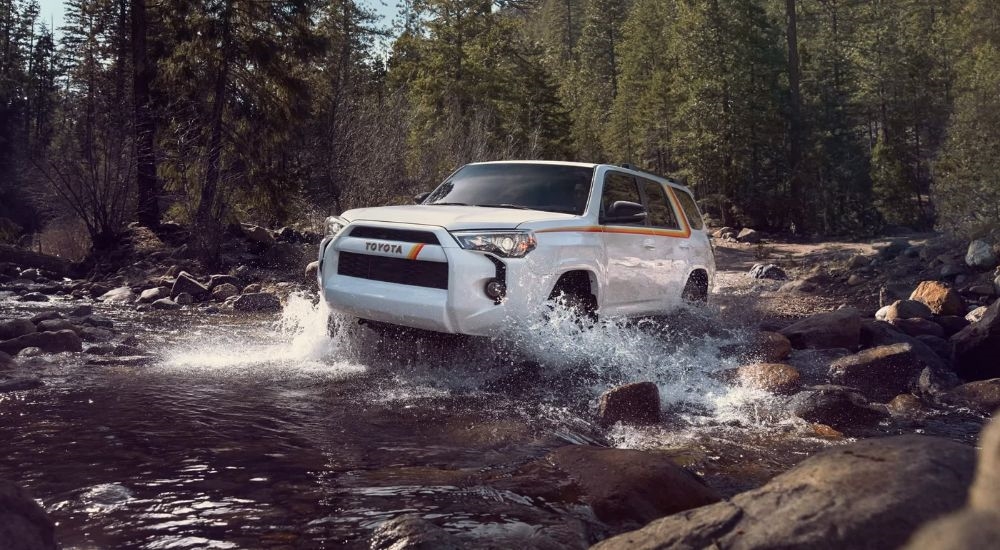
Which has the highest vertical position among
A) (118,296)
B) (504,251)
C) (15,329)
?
(504,251)

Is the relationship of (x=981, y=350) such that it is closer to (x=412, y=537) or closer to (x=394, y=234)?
(x=394, y=234)

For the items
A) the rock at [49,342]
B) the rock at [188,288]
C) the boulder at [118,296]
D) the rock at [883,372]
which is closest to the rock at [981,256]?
the rock at [883,372]

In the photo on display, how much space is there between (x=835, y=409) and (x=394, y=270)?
364cm

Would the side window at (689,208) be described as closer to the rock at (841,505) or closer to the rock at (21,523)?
the rock at (841,505)

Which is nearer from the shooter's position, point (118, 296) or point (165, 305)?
point (165, 305)

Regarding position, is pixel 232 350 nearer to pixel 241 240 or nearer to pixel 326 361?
pixel 326 361

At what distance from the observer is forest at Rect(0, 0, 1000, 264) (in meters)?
22.4

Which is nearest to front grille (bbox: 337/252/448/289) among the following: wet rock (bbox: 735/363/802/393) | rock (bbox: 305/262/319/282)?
wet rock (bbox: 735/363/802/393)

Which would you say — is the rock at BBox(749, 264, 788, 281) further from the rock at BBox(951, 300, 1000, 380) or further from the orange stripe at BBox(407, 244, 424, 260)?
the orange stripe at BBox(407, 244, 424, 260)

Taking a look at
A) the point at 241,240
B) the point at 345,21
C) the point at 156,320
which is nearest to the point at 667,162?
the point at 345,21

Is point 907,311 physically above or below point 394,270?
below

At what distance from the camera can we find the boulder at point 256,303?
14.3 m

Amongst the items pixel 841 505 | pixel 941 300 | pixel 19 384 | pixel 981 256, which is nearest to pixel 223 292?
pixel 19 384

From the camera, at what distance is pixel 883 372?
793 cm
